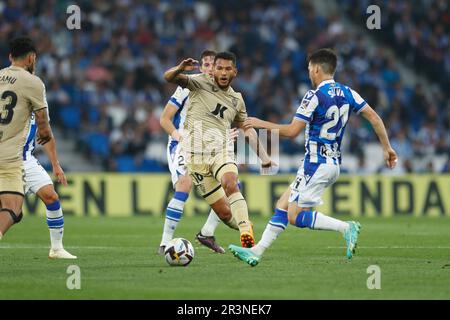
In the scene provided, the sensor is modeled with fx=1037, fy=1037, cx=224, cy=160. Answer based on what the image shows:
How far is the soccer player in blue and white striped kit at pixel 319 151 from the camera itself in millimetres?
10812

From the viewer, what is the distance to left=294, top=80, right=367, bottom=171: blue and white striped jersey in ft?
35.5

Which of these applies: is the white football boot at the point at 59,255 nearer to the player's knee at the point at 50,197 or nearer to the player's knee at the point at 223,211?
the player's knee at the point at 50,197

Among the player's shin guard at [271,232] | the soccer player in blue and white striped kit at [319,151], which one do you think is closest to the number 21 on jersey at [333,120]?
the soccer player in blue and white striped kit at [319,151]

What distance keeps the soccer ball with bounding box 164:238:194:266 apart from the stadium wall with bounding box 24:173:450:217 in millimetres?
11363

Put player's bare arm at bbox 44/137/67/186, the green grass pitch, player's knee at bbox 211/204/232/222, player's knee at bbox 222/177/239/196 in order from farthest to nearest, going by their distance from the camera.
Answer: player's knee at bbox 211/204/232/222, player's bare arm at bbox 44/137/67/186, player's knee at bbox 222/177/239/196, the green grass pitch

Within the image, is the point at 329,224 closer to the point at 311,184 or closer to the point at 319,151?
the point at 311,184

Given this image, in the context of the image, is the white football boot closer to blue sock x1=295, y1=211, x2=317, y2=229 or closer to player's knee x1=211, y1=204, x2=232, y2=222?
player's knee x1=211, y1=204, x2=232, y2=222

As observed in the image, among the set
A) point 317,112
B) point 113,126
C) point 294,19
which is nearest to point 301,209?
point 317,112

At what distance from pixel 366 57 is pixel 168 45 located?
18.7ft

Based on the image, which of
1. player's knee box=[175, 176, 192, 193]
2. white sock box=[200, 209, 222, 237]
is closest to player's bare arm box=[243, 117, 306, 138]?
player's knee box=[175, 176, 192, 193]

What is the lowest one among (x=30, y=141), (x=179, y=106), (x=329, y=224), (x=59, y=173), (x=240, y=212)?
(x=329, y=224)

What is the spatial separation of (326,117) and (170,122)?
2363 mm

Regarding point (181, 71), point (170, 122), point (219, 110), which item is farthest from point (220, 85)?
point (170, 122)

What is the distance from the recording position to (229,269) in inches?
416
